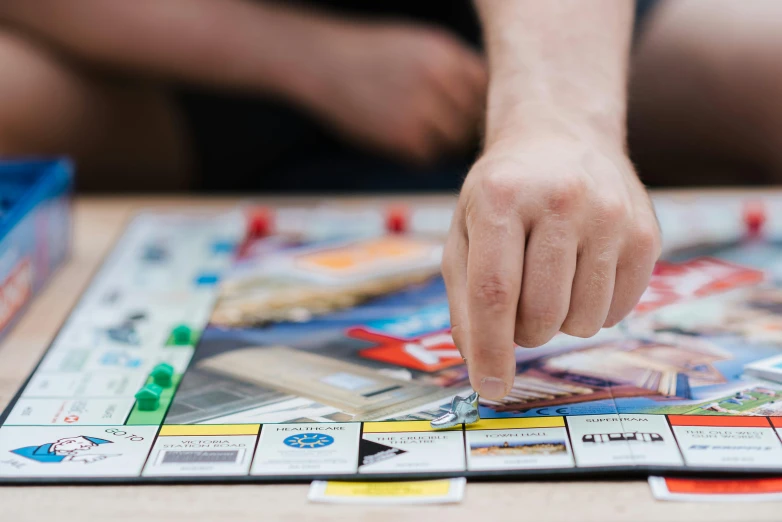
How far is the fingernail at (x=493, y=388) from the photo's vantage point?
0.40 meters

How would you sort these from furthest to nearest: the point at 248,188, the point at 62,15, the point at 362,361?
the point at 248,188 < the point at 62,15 < the point at 362,361

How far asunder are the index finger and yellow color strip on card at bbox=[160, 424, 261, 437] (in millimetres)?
124

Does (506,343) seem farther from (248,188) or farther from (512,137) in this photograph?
(248,188)

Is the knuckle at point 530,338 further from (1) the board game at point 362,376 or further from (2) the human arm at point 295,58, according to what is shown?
(2) the human arm at point 295,58

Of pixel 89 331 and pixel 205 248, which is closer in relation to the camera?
pixel 89 331

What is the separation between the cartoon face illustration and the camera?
39 cm

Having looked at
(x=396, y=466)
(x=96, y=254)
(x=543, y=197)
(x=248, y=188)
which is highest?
(x=248, y=188)

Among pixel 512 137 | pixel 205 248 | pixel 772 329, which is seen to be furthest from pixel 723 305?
pixel 205 248

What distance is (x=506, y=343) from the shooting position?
0.39m

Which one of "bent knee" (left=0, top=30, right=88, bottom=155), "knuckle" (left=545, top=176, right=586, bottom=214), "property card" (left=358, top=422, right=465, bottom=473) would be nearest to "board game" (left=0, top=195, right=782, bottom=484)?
"property card" (left=358, top=422, right=465, bottom=473)

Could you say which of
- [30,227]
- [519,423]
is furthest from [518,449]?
[30,227]

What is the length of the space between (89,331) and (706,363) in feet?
1.31

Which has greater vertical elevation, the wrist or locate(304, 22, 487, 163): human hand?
locate(304, 22, 487, 163): human hand

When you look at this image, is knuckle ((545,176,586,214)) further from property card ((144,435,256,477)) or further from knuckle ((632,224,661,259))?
property card ((144,435,256,477))
